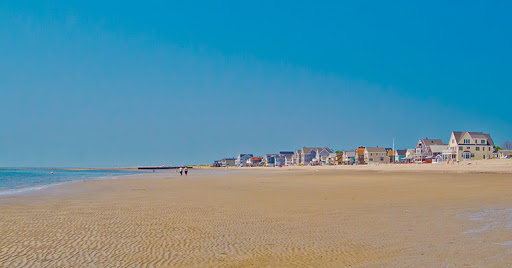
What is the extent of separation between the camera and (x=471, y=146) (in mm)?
90625

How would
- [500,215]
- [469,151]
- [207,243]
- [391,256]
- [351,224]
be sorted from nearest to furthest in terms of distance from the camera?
1. [391,256]
2. [207,243]
3. [351,224]
4. [500,215]
5. [469,151]

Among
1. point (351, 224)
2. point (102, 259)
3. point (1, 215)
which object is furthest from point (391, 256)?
point (1, 215)

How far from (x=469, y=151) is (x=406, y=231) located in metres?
95.0

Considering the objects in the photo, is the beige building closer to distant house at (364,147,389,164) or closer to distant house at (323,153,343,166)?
distant house at (364,147,389,164)

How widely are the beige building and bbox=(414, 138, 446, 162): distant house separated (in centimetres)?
1625

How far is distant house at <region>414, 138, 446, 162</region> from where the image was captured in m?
109

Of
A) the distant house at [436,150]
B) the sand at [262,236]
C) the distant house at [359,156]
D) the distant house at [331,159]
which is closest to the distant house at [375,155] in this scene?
the distant house at [359,156]

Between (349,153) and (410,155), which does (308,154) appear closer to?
(349,153)

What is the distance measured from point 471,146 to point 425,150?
21040mm

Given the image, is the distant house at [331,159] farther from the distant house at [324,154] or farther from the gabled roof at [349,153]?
the gabled roof at [349,153]

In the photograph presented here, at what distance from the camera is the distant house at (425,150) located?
108988mm

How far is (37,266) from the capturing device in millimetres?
6371

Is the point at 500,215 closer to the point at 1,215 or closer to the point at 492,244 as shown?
the point at 492,244

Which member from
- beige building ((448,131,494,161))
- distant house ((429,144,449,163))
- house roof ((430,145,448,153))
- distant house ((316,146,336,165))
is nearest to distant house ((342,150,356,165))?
distant house ((316,146,336,165))
